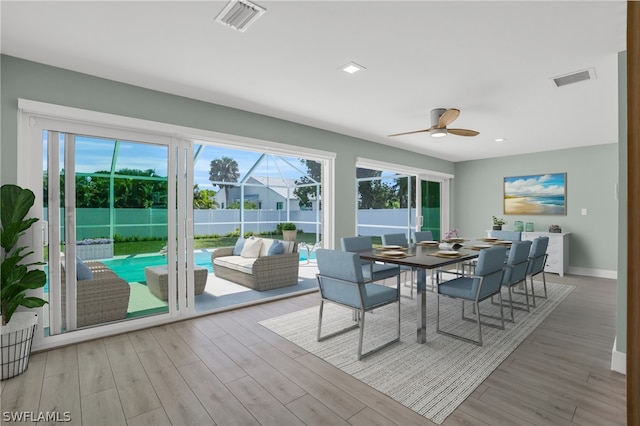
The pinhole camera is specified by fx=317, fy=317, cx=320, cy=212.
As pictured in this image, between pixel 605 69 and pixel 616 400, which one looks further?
pixel 605 69

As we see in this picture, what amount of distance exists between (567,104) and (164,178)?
4.85m

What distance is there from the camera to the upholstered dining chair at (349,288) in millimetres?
2619

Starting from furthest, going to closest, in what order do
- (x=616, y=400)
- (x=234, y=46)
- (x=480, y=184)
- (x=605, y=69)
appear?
(x=480, y=184) → (x=605, y=69) → (x=234, y=46) → (x=616, y=400)

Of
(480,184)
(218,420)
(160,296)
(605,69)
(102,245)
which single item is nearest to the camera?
(218,420)

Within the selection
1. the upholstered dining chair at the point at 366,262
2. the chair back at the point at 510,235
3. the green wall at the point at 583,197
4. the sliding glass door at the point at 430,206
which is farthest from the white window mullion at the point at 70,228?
the green wall at the point at 583,197

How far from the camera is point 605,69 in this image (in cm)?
292

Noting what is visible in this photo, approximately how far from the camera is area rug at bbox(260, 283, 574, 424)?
7.16ft

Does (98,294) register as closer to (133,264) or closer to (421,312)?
(133,264)

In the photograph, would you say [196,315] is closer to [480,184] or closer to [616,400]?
[616,400]

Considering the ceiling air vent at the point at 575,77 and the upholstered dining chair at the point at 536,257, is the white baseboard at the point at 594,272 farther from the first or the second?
the ceiling air vent at the point at 575,77

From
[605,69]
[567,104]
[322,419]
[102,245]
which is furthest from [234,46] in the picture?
[567,104]

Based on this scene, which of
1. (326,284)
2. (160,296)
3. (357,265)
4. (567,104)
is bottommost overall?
(160,296)

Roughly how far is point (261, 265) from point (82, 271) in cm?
225

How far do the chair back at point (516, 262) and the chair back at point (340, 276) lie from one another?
1918 millimetres
